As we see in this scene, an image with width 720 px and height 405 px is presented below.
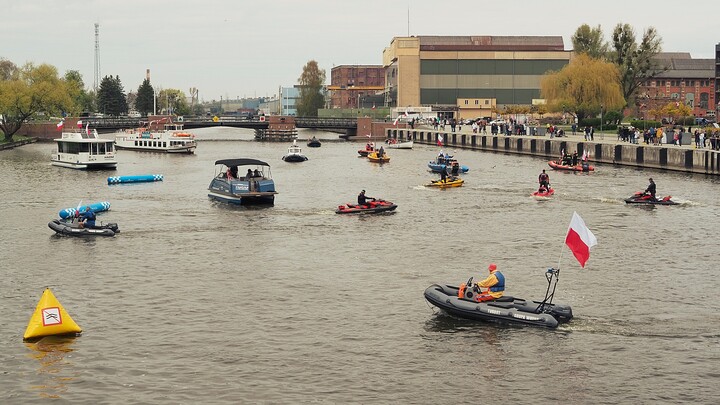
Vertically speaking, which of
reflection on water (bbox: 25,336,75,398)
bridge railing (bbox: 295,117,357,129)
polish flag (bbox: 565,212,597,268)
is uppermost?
bridge railing (bbox: 295,117,357,129)

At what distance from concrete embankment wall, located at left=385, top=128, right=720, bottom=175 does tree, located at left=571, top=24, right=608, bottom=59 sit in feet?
108

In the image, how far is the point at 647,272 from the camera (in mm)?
42594

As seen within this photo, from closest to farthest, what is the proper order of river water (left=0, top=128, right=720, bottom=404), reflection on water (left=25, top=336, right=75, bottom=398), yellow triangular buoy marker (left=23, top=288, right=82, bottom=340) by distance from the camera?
reflection on water (left=25, top=336, right=75, bottom=398) < river water (left=0, top=128, right=720, bottom=404) < yellow triangular buoy marker (left=23, top=288, right=82, bottom=340)

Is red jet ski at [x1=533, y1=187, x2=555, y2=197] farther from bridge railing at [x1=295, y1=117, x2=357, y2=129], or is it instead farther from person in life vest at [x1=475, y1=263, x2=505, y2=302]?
bridge railing at [x1=295, y1=117, x2=357, y2=129]

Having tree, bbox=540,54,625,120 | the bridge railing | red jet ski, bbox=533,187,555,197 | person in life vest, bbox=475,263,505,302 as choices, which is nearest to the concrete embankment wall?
tree, bbox=540,54,625,120

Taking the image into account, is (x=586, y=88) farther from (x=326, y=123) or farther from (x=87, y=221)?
(x=87, y=221)

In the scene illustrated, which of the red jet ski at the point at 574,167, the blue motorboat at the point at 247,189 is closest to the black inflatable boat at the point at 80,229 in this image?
the blue motorboat at the point at 247,189

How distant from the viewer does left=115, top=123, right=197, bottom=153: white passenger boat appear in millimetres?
135125

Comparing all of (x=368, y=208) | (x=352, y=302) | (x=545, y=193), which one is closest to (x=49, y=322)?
(x=352, y=302)

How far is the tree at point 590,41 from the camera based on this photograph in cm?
16425

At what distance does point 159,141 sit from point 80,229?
89214mm

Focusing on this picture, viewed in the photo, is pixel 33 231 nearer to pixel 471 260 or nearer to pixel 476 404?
pixel 471 260

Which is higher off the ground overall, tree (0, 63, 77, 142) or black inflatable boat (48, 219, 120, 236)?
tree (0, 63, 77, 142)

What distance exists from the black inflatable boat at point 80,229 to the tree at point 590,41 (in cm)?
12673
